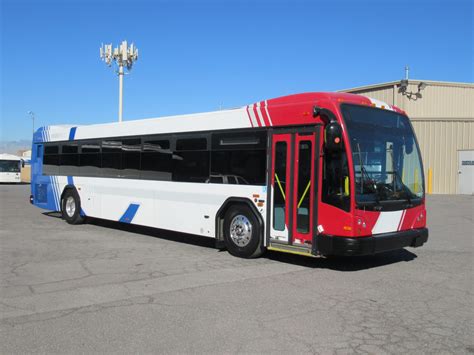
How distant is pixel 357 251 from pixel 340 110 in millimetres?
2215

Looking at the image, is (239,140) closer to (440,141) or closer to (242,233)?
(242,233)

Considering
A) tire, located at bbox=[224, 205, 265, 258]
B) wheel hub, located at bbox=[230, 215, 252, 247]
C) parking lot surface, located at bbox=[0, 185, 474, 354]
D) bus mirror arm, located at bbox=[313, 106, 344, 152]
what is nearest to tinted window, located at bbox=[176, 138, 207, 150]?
tire, located at bbox=[224, 205, 265, 258]

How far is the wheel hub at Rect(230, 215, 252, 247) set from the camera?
8.85m

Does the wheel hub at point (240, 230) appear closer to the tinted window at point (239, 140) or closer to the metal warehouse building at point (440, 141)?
the tinted window at point (239, 140)

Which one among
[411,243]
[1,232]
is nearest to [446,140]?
[411,243]

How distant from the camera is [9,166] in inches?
1620

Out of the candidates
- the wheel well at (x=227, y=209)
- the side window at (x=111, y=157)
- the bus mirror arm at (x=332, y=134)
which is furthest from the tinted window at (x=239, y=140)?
the side window at (x=111, y=157)

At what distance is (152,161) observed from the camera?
1111 cm

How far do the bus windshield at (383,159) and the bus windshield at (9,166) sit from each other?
39.5m

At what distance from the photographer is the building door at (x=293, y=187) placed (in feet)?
25.6

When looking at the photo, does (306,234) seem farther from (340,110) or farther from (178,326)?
(178,326)

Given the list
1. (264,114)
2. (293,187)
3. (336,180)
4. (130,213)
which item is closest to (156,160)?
(130,213)

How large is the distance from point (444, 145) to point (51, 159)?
68.6 feet

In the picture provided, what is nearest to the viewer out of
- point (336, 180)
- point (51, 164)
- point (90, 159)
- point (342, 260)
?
point (336, 180)
